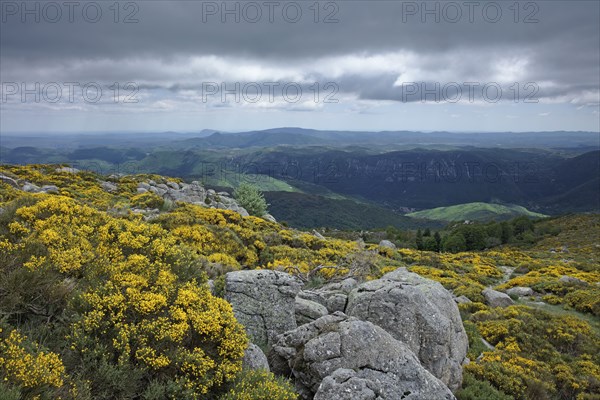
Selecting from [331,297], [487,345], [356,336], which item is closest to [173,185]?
[331,297]

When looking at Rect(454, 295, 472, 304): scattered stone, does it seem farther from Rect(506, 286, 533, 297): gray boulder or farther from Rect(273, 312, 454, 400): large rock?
Rect(273, 312, 454, 400): large rock

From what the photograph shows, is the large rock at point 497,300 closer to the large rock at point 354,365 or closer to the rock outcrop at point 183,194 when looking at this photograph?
the large rock at point 354,365

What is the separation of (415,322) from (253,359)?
18.6 feet

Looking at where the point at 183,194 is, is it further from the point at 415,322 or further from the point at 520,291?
the point at 415,322

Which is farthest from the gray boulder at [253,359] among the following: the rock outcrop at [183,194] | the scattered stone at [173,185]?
the scattered stone at [173,185]

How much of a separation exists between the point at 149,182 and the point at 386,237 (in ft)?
173

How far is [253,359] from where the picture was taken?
866 centimetres

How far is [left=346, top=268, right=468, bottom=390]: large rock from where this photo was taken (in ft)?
36.0

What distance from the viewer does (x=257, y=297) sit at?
438 inches

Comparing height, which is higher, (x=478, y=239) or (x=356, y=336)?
(x=356, y=336)

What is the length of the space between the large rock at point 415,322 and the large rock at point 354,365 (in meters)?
2.10

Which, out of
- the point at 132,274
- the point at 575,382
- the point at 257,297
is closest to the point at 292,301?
the point at 257,297

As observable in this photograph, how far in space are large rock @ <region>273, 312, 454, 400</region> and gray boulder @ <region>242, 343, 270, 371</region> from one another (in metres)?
0.77

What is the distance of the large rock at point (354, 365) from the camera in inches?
304
